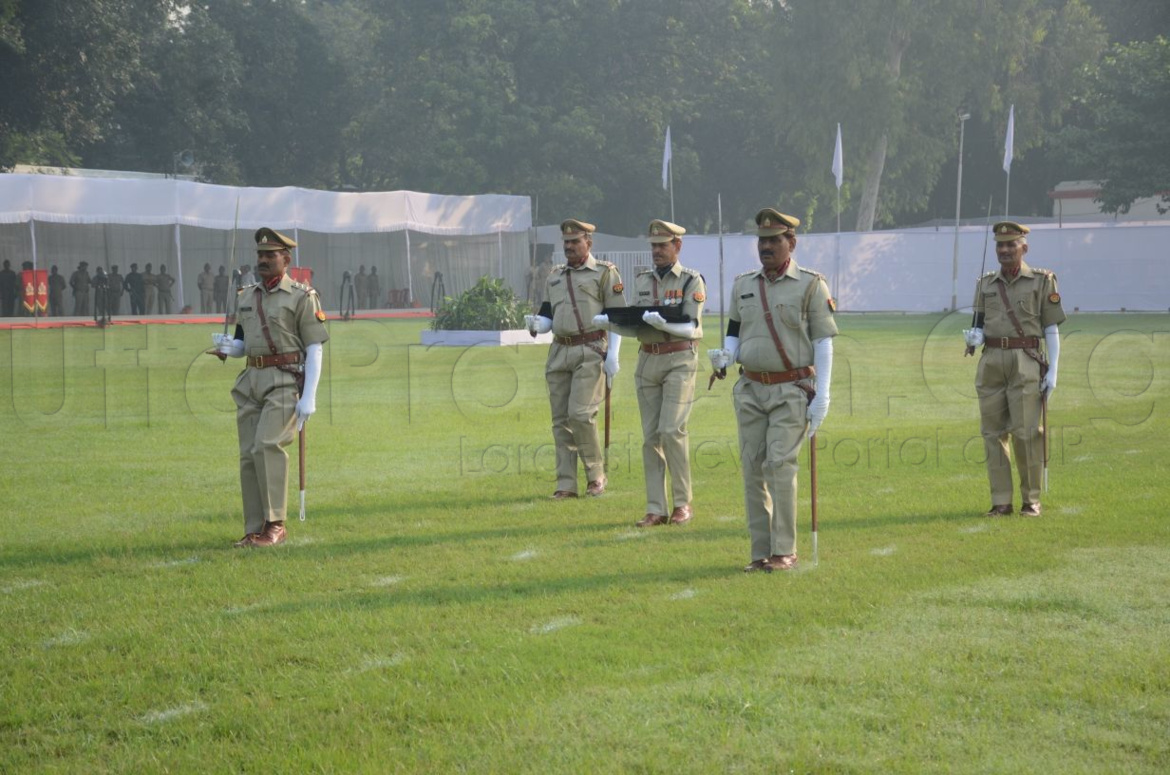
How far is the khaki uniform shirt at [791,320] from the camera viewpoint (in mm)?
8438

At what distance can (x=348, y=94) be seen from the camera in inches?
2457

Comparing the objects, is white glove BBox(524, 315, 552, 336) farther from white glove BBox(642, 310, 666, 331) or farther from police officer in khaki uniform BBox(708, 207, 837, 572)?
police officer in khaki uniform BBox(708, 207, 837, 572)

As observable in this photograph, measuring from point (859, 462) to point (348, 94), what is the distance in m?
52.3

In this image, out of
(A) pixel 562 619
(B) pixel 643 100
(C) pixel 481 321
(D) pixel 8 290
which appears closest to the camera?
(A) pixel 562 619

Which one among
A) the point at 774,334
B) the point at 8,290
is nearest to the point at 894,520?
the point at 774,334

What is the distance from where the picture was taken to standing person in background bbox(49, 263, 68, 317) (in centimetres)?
3962

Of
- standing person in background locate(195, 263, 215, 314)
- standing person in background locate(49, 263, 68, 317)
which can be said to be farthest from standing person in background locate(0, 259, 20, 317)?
standing person in background locate(195, 263, 215, 314)

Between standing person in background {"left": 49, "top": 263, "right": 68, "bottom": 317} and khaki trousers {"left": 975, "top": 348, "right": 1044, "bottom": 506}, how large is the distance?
1340 inches

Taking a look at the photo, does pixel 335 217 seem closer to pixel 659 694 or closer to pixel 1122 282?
pixel 1122 282

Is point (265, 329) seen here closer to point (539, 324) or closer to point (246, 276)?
point (539, 324)

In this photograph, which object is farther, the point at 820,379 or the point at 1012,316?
the point at 1012,316

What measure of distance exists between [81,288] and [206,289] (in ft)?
14.6

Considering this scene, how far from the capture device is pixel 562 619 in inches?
291

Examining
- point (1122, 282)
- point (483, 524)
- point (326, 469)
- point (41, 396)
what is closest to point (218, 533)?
point (483, 524)
